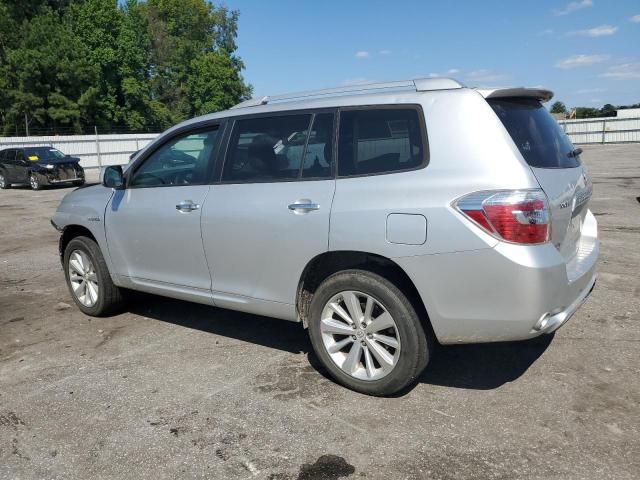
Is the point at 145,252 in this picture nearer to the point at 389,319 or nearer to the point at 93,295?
the point at 93,295

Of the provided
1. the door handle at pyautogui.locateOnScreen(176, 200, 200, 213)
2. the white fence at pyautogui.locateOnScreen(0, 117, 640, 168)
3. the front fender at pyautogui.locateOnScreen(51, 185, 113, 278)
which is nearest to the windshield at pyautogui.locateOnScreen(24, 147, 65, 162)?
the white fence at pyautogui.locateOnScreen(0, 117, 640, 168)

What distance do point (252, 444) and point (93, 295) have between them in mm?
2882

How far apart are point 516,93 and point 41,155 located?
20515 millimetres

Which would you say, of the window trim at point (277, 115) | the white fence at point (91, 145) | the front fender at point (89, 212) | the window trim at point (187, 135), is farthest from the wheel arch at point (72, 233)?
the white fence at point (91, 145)

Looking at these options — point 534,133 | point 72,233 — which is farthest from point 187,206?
point 534,133

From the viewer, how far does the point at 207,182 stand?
4.24m

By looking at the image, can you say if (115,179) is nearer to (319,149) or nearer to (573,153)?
(319,149)

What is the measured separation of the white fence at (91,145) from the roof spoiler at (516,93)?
94.4 feet

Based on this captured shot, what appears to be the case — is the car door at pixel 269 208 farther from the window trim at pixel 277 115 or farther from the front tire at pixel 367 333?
the front tire at pixel 367 333

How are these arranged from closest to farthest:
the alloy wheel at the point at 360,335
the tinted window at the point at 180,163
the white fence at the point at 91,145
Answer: the alloy wheel at the point at 360,335 < the tinted window at the point at 180,163 < the white fence at the point at 91,145

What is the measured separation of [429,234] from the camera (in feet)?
10.3

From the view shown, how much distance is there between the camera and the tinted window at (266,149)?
3842 mm

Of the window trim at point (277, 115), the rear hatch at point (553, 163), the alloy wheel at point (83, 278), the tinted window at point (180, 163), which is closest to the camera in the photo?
the rear hatch at point (553, 163)

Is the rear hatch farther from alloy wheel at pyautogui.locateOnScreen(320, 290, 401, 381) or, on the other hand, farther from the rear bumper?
alloy wheel at pyautogui.locateOnScreen(320, 290, 401, 381)
